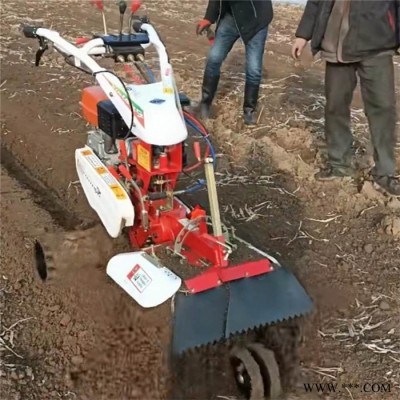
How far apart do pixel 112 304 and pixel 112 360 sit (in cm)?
36

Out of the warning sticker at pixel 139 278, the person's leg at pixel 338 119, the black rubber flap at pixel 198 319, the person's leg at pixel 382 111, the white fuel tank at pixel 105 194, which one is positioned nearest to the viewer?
the black rubber flap at pixel 198 319

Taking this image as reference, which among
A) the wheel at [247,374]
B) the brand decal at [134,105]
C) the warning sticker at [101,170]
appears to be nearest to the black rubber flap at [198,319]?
the wheel at [247,374]

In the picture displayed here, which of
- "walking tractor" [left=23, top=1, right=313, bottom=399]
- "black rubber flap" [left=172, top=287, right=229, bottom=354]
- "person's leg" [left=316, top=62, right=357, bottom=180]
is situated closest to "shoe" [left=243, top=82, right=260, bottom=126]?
"person's leg" [left=316, top=62, right=357, bottom=180]

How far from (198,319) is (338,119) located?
249cm

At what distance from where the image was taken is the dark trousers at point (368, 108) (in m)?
4.75

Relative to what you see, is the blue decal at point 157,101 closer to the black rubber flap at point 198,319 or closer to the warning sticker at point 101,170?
the warning sticker at point 101,170

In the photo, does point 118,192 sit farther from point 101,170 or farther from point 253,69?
point 253,69

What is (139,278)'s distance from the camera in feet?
10.7

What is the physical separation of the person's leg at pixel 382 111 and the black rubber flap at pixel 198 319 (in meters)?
2.15

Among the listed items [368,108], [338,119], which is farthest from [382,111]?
[338,119]

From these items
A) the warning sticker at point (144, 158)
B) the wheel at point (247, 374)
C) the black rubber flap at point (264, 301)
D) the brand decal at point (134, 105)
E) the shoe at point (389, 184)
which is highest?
the brand decal at point (134, 105)

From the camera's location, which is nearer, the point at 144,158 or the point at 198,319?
the point at 198,319

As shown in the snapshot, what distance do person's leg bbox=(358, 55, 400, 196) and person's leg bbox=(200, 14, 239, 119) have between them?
1.58 metres

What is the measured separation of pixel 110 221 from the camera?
366 centimetres
